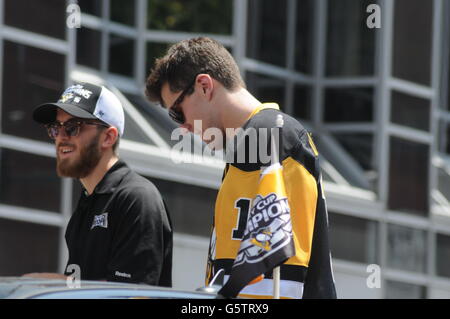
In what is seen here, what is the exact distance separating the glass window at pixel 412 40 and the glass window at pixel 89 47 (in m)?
4.64

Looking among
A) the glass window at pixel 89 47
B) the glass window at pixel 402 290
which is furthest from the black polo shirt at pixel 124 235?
the glass window at pixel 402 290

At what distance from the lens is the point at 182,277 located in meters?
12.1

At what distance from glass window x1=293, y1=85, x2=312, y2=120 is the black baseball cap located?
11365 mm

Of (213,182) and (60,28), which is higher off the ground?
(60,28)

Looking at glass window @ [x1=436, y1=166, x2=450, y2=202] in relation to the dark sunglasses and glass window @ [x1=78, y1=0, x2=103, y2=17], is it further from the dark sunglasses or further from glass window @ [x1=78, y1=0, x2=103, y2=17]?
the dark sunglasses

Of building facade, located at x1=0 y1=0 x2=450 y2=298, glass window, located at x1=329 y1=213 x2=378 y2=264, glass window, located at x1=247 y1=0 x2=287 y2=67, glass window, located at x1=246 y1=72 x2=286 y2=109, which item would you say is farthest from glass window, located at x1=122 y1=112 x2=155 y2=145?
glass window, located at x1=329 y1=213 x2=378 y2=264

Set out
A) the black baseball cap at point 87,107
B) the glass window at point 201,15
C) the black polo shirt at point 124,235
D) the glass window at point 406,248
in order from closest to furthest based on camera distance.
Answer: the black polo shirt at point 124,235
the black baseball cap at point 87,107
the glass window at point 201,15
the glass window at point 406,248

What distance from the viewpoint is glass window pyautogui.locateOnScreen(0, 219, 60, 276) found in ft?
35.1

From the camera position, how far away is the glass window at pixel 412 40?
15.6 meters

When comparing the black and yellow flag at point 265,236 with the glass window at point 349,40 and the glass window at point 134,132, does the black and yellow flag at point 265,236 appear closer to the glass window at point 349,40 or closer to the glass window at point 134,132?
the glass window at point 134,132

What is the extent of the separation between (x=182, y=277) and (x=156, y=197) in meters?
7.66

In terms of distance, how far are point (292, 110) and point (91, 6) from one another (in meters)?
4.37
